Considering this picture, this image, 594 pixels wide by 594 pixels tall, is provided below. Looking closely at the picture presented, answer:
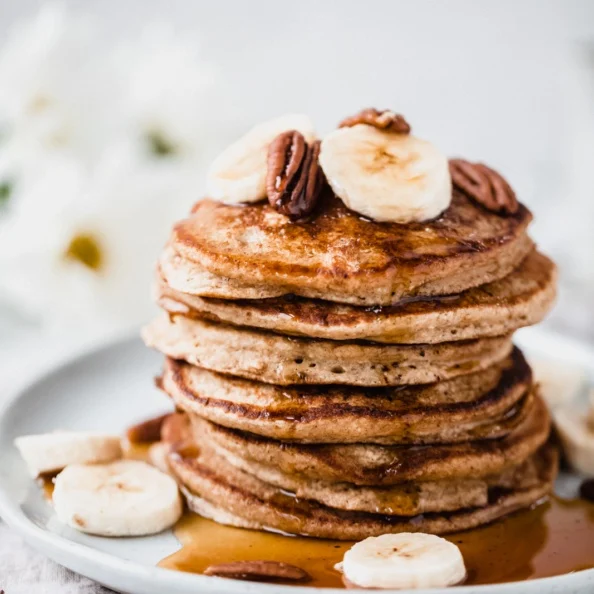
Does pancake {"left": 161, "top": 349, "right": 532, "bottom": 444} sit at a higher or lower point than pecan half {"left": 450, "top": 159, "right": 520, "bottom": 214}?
lower

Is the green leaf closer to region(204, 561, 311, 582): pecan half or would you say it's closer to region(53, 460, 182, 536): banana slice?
region(53, 460, 182, 536): banana slice

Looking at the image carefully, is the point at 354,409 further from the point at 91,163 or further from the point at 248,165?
the point at 91,163

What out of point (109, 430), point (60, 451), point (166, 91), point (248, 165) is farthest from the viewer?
point (166, 91)

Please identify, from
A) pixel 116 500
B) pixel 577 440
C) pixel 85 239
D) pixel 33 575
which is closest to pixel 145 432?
pixel 116 500

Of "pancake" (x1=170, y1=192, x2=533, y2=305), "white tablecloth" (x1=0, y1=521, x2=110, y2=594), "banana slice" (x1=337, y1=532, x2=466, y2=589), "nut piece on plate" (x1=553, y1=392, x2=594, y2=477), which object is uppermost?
"pancake" (x1=170, y1=192, x2=533, y2=305)

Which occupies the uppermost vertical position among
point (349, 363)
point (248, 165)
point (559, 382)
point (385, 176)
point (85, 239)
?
point (248, 165)

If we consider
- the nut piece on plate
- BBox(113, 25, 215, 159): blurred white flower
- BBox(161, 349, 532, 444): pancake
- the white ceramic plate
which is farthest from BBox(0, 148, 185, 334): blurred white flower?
the nut piece on plate

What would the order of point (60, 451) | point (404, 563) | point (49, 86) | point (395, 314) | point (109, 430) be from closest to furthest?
point (404, 563)
point (395, 314)
point (60, 451)
point (109, 430)
point (49, 86)
